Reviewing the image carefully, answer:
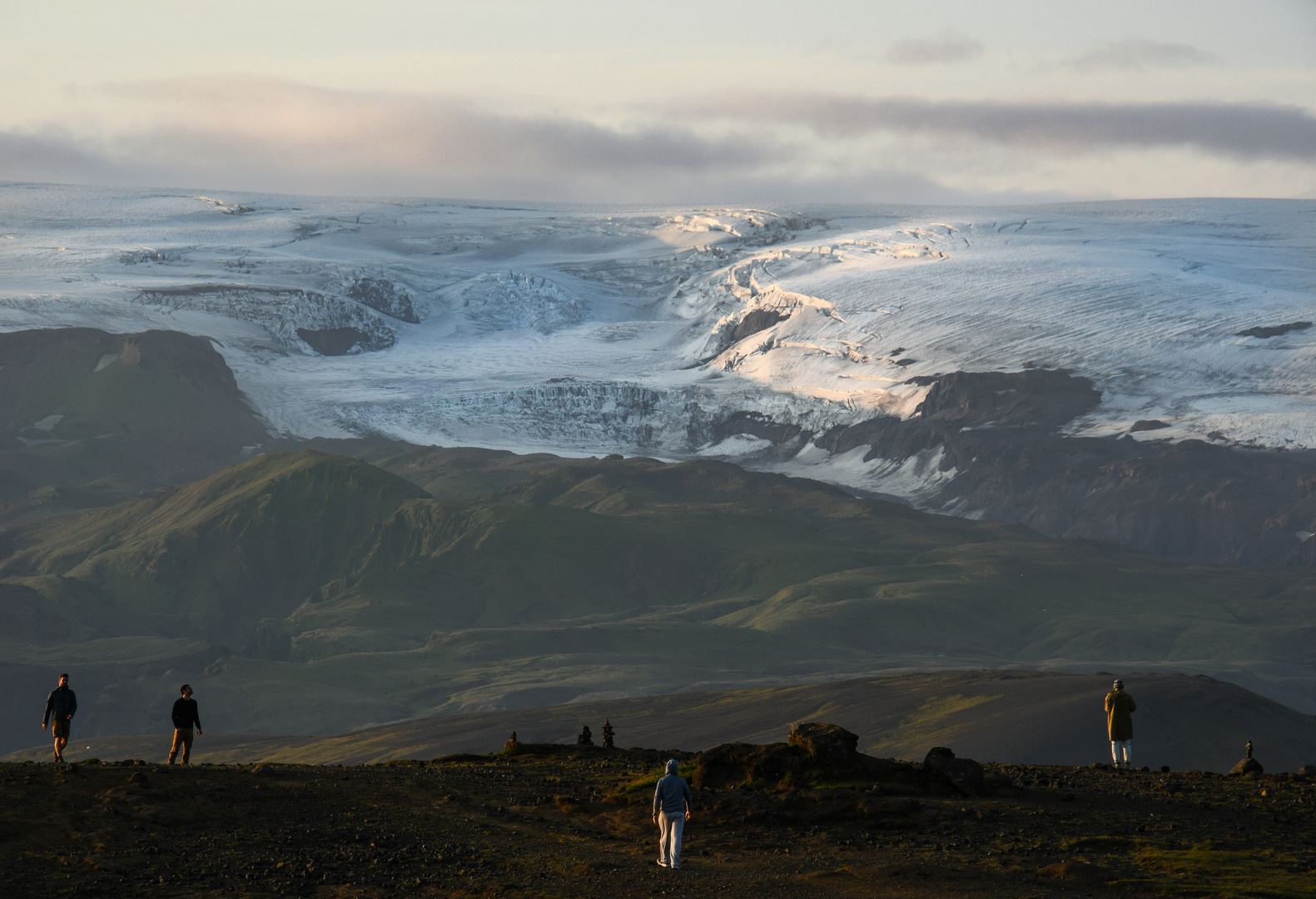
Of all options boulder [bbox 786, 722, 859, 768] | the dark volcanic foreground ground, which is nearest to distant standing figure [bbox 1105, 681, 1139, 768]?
the dark volcanic foreground ground

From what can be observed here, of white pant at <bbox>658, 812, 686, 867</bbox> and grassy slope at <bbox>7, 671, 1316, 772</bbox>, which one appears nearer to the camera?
white pant at <bbox>658, 812, 686, 867</bbox>

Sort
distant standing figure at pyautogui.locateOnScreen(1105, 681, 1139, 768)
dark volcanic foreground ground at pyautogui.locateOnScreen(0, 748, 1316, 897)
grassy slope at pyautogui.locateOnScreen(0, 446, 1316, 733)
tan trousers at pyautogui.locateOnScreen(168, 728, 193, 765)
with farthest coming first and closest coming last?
grassy slope at pyautogui.locateOnScreen(0, 446, 1316, 733) < distant standing figure at pyautogui.locateOnScreen(1105, 681, 1139, 768) < tan trousers at pyautogui.locateOnScreen(168, 728, 193, 765) < dark volcanic foreground ground at pyautogui.locateOnScreen(0, 748, 1316, 897)

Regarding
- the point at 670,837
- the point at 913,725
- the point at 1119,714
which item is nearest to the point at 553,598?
the point at 913,725

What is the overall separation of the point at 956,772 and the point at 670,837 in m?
7.32

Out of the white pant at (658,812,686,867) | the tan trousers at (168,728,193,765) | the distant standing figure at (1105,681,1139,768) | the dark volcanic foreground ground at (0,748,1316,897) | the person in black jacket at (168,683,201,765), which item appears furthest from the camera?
the distant standing figure at (1105,681,1139,768)

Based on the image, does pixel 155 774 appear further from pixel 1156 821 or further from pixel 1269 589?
pixel 1269 589

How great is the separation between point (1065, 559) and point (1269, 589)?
66.6 ft

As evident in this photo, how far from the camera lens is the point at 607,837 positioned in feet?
83.0

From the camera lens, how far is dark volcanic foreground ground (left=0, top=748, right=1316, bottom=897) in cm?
2148

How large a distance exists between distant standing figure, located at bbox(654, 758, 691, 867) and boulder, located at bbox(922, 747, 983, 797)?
6.70 metres

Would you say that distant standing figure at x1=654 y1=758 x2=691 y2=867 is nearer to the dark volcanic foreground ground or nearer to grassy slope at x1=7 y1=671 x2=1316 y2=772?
the dark volcanic foreground ground

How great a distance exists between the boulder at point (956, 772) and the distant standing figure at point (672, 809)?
6.70m

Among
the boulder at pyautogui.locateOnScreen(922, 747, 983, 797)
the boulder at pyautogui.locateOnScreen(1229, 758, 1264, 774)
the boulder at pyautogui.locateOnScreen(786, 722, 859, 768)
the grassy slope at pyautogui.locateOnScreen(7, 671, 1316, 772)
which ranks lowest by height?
the grassy slope at pyautogui.locateOnScreen(7, 671, 1316, 772)

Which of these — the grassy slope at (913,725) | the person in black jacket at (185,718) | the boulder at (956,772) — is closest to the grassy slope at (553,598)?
the grassy slope at (913,725)
